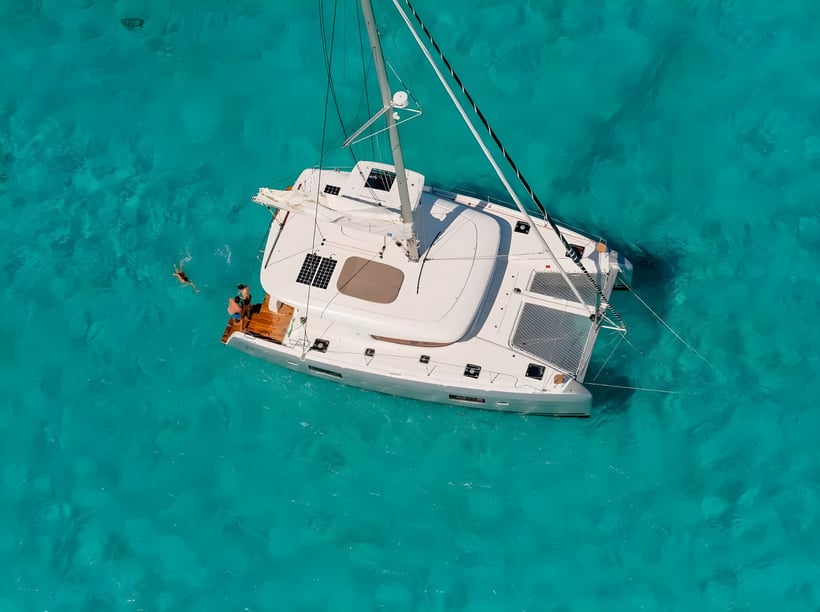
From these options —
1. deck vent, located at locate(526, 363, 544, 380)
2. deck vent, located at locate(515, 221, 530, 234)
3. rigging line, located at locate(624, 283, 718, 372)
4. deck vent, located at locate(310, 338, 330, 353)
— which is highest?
deck vent, located at locate(515, 221, 530, 234)

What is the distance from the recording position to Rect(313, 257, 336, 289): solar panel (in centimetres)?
1706

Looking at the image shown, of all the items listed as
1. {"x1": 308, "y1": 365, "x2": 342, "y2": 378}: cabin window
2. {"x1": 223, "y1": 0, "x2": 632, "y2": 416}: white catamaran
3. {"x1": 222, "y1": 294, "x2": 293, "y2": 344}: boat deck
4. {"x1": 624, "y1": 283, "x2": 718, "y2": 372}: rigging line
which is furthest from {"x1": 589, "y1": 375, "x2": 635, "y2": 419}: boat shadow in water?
{"x1": 222, "y1": 294, "x2": 293, "y2": 344}: boat deck

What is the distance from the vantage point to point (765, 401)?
1806 cm

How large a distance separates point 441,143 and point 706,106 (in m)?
6.75

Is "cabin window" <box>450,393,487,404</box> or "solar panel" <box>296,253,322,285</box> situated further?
"cabin window" <box>450,393,487,404</box>

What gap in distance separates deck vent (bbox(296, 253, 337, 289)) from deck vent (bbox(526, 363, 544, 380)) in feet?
14.9

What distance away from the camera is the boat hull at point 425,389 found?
55.2 ft

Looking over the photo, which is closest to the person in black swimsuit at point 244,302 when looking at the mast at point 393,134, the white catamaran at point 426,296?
the white catamaran at point 426,296

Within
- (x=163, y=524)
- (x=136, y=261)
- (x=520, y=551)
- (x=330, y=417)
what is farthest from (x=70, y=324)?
(x=520, y=551)

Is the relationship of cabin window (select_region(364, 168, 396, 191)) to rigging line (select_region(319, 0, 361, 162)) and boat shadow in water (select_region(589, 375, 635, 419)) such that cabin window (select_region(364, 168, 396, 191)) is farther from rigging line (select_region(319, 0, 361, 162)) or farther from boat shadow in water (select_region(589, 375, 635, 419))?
boat shadow in water (select_region(589, 375, 635, 419))

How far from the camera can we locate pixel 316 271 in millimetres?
17188

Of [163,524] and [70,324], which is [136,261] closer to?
[70,324]

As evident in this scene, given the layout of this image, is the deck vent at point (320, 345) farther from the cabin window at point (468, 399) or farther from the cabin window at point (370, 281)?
the cabin window at point (468, 399)

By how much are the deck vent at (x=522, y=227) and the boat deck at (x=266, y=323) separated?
5.34m
